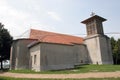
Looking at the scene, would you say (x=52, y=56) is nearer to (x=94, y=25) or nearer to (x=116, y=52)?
(x=94, y=25)

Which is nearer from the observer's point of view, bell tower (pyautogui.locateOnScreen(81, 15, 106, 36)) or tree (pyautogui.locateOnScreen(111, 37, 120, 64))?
bell tower (pyautogui.locateOnScreen(81, 15, 106, 36))

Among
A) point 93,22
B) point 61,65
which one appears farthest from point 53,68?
point 93,22

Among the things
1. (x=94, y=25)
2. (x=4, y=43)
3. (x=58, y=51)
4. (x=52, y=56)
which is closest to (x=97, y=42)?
(x=94, y=25)

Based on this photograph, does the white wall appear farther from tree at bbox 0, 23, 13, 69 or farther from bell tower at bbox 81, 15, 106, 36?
tree at bbox 0, 23, 13, 69

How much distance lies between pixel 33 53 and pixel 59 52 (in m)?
4.65

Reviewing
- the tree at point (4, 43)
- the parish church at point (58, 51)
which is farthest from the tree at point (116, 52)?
the tree at point (4, 43)

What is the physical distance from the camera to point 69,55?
28172 mm

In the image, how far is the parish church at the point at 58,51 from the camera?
83.9 feet

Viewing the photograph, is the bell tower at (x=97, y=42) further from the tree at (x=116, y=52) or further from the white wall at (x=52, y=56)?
the tree at (x=116, y=52)

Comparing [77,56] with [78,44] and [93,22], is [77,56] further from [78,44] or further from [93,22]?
[93,22]

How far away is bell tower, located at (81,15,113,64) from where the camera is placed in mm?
33188

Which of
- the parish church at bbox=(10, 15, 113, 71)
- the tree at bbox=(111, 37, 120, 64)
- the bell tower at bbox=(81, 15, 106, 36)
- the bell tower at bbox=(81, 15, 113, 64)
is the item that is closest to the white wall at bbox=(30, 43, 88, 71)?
the parish church at bbox=(10, 15, 113, 71)

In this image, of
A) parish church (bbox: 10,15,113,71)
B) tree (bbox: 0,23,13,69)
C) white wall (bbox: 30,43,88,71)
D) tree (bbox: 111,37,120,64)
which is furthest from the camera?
tree (bbox: 111,37,120,64)

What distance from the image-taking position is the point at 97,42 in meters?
33.7
